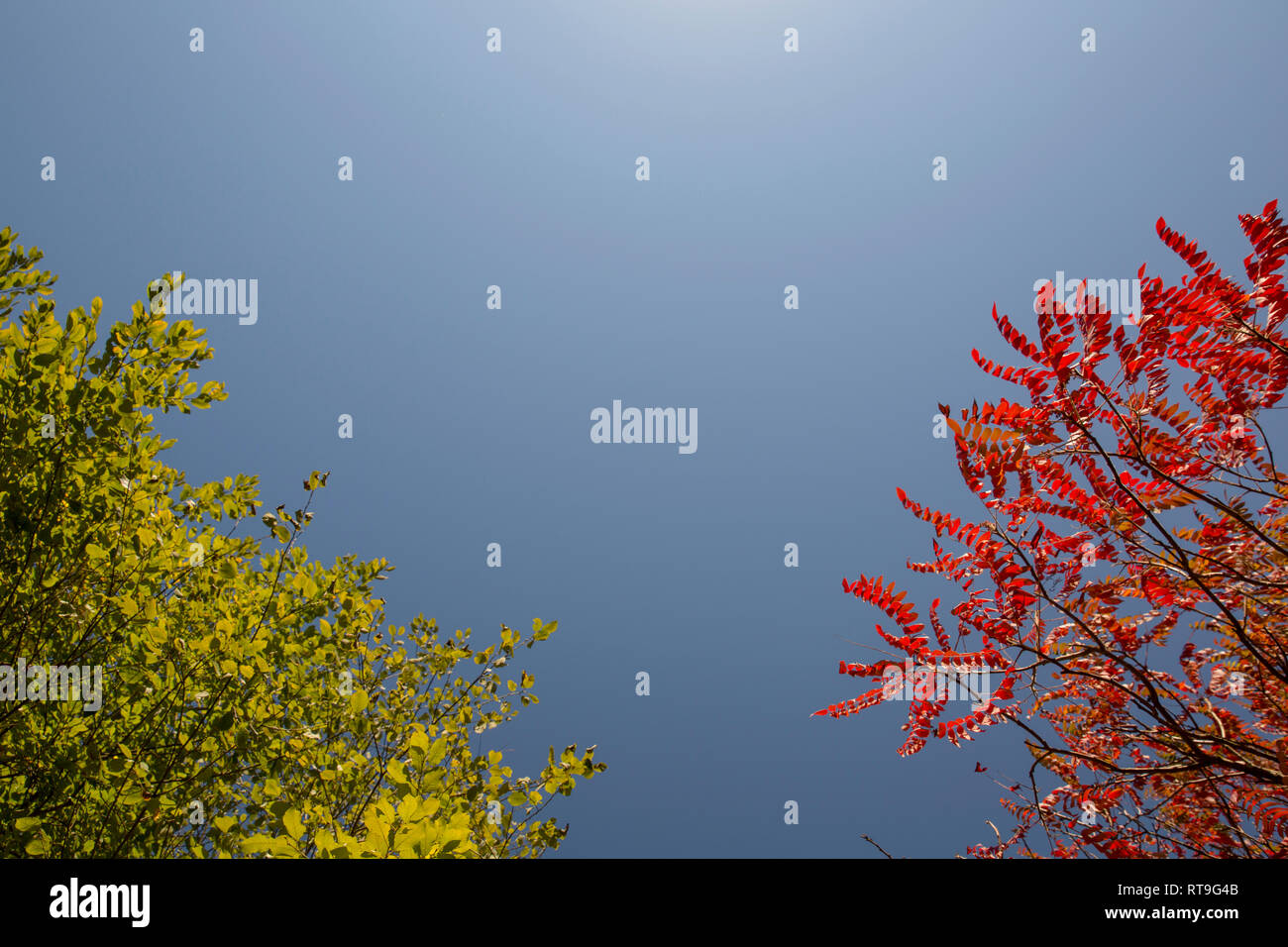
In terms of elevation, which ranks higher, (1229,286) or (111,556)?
(1229,286)

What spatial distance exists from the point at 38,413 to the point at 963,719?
17.4ft

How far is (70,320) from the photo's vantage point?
3020mm

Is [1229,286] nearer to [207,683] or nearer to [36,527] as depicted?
[207,683]

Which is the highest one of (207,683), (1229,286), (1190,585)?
(1229,286)

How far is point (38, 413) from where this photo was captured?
2.87 meters
